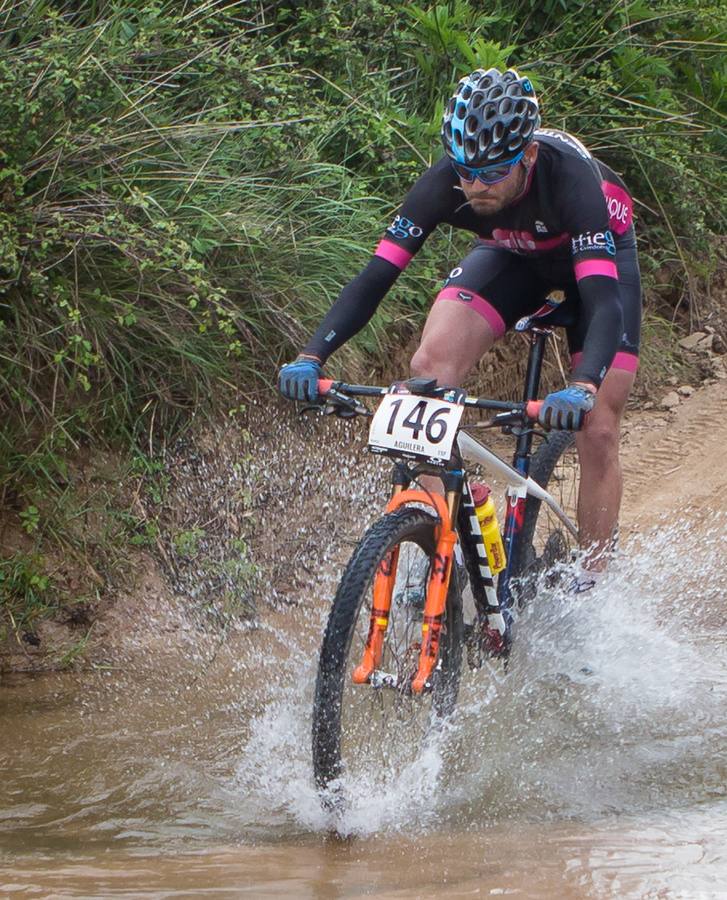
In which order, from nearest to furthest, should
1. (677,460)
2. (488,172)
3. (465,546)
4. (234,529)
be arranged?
(488,172), (465,546), (234,529), (677,460)

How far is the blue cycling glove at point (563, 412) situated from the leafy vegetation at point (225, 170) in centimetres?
187

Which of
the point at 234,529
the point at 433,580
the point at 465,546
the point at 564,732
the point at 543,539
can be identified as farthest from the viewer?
the point at 234,529

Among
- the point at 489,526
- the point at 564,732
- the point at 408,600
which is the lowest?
the point at 564,732

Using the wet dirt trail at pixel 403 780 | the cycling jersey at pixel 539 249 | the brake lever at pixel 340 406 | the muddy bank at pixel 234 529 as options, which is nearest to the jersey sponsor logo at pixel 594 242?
the cycling jersey at pixel 539 249

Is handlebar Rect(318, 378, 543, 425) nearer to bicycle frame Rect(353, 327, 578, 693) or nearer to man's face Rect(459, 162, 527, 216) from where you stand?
bicycle frame Rect(353, 327, 578, 693)

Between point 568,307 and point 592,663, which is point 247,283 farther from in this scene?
point 592,663

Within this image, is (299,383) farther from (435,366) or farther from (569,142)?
(569,142)

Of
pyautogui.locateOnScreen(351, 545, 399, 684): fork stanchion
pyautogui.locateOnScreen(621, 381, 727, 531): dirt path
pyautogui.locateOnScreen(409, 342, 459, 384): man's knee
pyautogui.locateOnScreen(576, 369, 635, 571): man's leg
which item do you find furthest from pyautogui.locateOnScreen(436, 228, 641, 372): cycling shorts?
pyautogui.locateOnScreen(621, 381, 727, 531): dirt path

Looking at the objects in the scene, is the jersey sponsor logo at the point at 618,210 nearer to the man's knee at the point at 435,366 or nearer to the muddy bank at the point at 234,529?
the man's knee at the point at 435,366

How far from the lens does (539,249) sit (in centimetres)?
421

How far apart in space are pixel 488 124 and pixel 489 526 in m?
1.27

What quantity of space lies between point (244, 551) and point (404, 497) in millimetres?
1831

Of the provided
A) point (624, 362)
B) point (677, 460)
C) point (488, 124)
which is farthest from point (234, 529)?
point (677, 460)

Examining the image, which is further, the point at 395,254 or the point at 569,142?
the point at 569,142
